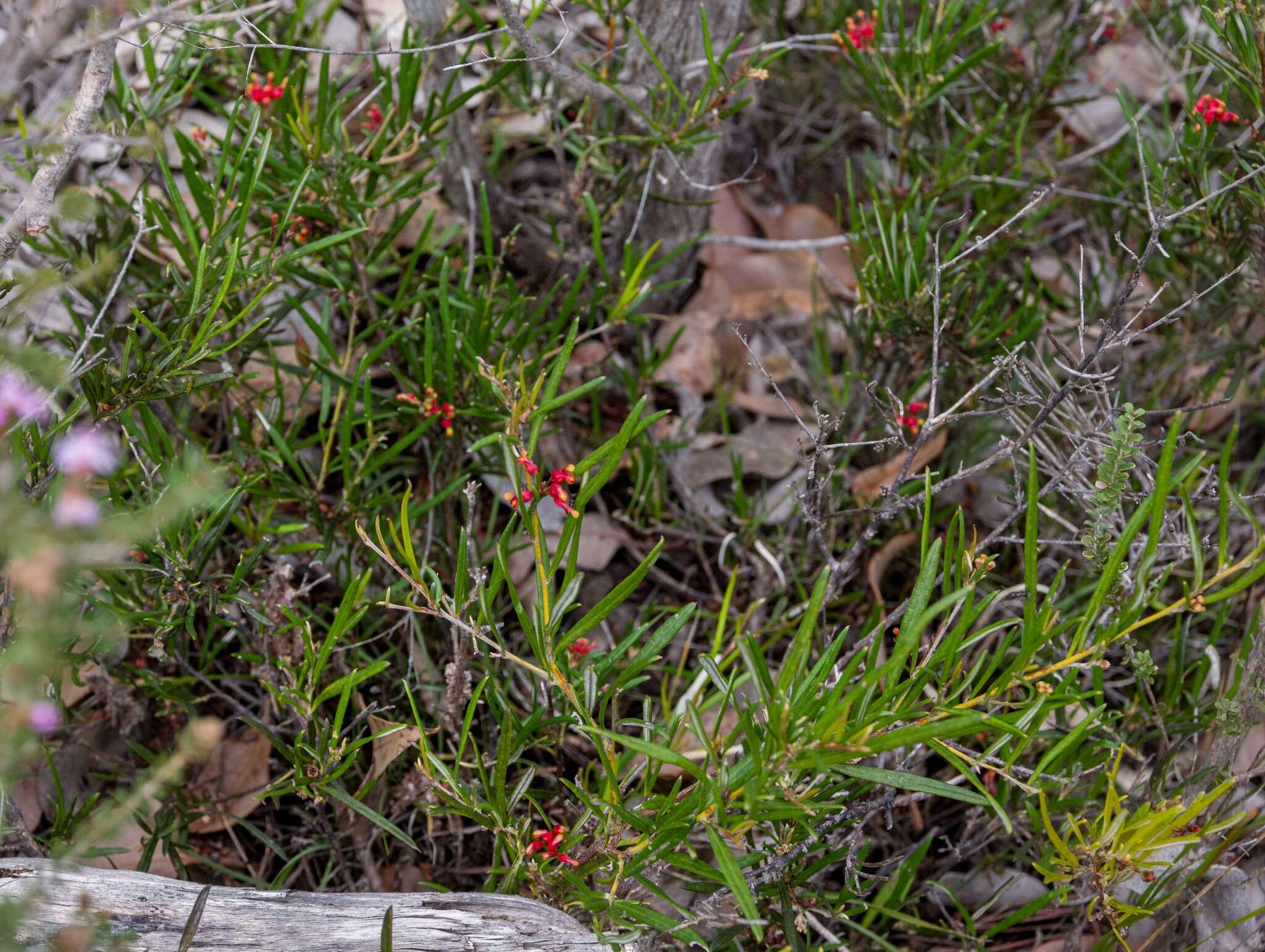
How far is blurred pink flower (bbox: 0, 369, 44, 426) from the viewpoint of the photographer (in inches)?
40.6

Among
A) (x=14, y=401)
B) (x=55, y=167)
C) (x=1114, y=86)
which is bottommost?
(x=1114, y=86)

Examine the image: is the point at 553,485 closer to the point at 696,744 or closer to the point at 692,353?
the point at 696,744

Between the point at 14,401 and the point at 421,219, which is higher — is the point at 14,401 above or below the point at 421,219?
above

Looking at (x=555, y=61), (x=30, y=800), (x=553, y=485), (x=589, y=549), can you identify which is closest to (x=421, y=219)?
(x=555, y=61)

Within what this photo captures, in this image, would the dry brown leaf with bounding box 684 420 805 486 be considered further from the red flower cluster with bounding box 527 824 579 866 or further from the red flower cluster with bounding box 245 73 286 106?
the red flower cluster with bounding box 245 73 286 106

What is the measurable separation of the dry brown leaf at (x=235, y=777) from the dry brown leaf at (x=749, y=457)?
1064 millimetres

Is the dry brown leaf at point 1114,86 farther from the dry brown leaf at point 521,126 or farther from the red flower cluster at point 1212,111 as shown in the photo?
the dry brown leaf at point 521,126

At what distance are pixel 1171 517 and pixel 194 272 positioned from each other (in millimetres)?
1584

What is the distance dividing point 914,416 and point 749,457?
0.42 meters

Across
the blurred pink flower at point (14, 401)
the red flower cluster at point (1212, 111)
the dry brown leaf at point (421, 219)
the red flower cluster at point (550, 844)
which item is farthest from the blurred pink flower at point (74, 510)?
the red flower cluster at point (1212, 111)

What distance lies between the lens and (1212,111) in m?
1.79

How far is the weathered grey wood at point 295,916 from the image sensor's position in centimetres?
125

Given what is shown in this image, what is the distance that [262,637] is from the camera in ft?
5.15

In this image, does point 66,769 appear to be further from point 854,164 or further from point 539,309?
point 854,164
